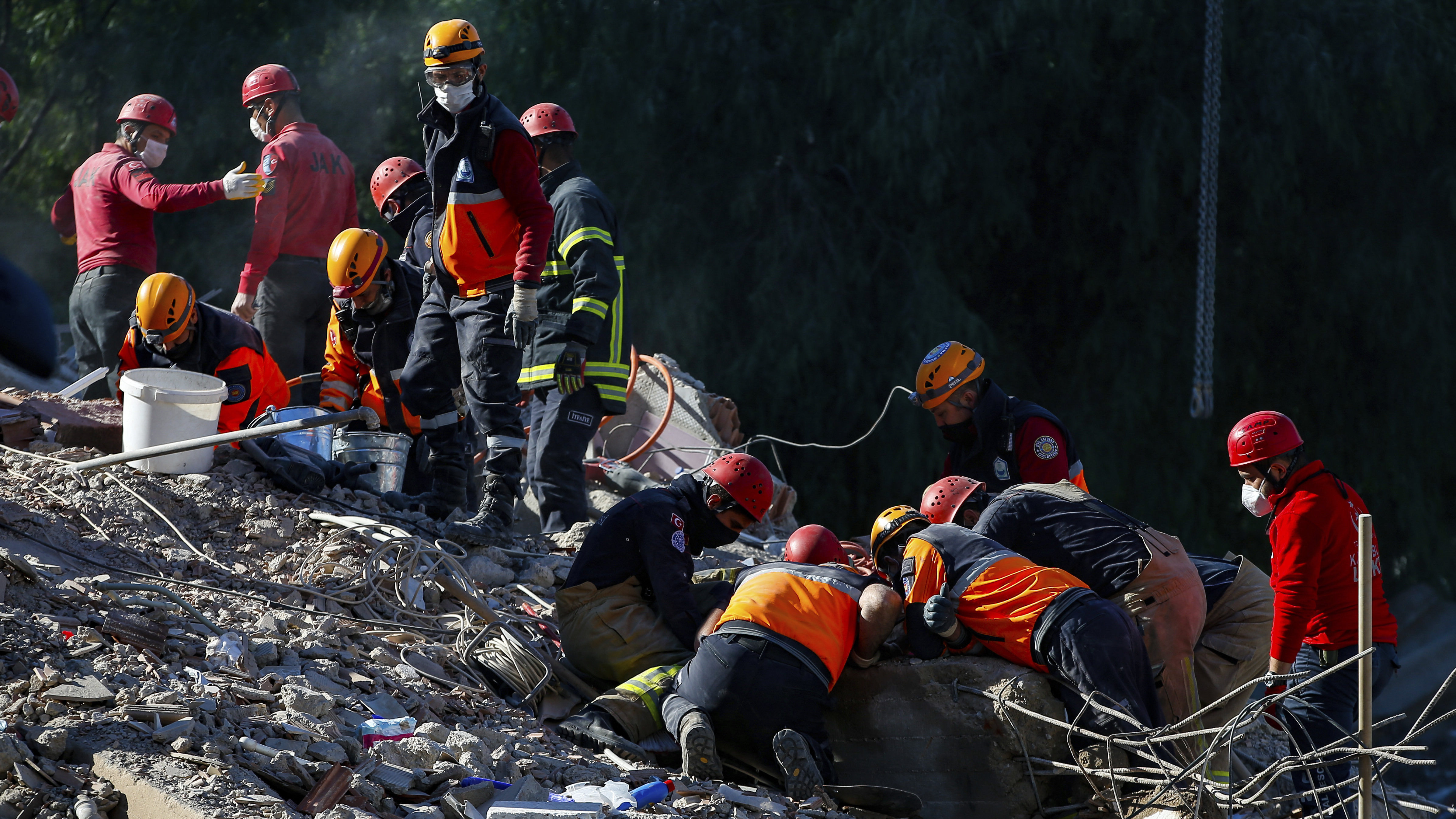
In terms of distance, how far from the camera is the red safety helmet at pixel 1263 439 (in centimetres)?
504

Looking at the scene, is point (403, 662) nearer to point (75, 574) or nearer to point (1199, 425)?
point (75, 574)

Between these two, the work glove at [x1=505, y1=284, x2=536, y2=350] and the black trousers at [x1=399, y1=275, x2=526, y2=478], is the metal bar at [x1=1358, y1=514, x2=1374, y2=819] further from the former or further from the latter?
the black trousers at [x1=399, y1=275, x2=526, y2=478]

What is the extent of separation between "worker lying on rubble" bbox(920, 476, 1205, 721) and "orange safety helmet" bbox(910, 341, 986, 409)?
3.53ft

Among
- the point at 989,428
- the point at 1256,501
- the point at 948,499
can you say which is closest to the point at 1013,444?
the point at 989,428

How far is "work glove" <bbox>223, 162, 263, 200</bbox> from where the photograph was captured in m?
6.30

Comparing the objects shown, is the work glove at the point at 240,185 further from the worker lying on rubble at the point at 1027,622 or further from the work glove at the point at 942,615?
the work glove at the point at 942,615

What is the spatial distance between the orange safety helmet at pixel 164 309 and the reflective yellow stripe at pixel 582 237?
159 centimetres

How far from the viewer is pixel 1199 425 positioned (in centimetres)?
1090

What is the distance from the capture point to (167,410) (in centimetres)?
527

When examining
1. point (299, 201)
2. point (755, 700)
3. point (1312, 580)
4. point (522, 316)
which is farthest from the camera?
point (299, 201)

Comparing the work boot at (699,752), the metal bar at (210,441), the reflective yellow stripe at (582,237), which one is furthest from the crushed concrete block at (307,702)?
the reflective yellow stripe at (582,237)

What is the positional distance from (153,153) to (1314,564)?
5616mm

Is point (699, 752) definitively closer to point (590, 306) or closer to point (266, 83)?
point (590, 306)

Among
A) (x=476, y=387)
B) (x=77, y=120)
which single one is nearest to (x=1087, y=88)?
(x=476, y=387)
